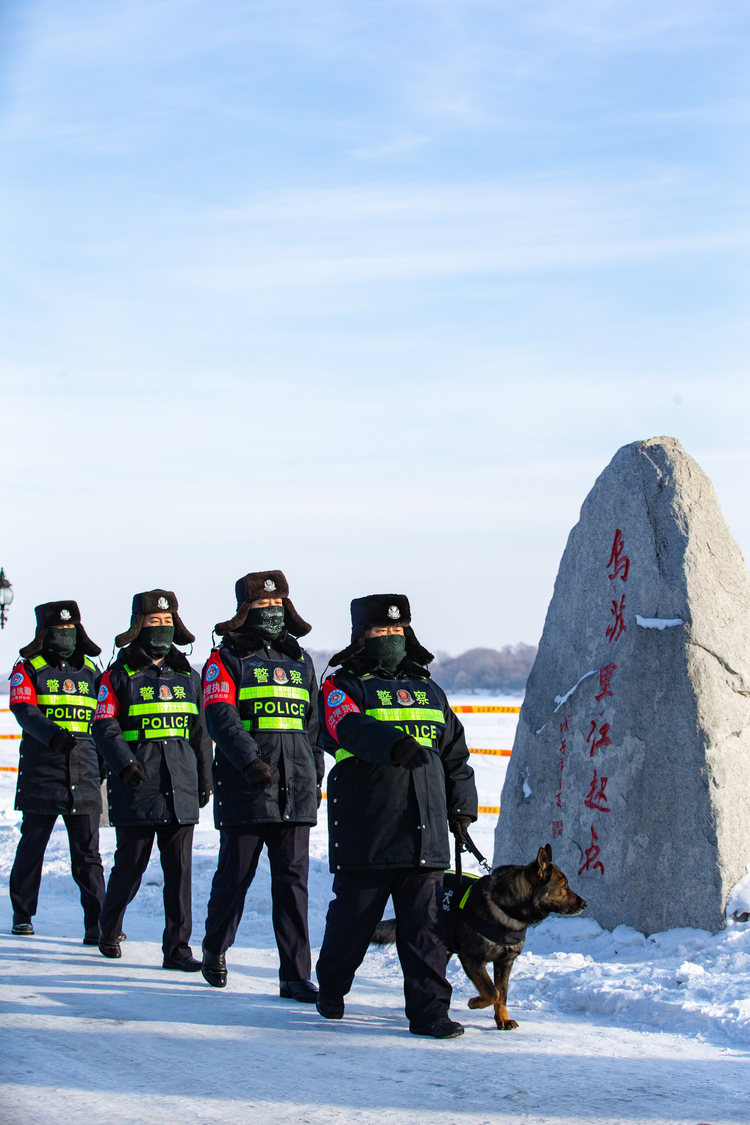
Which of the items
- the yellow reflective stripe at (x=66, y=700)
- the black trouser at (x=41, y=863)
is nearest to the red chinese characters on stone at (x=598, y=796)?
the black trouser at (x=41, y=863)

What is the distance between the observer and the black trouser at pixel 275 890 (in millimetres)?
5988

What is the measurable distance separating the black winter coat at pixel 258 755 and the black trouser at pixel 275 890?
12cm

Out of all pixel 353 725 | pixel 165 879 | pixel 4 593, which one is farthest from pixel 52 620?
pixel 4 593

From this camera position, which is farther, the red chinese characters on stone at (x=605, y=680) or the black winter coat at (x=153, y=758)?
the red chinese characters on stone at (x=605, y=680)

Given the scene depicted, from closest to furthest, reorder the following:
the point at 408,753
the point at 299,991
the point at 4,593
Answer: the point at 408,753, the point at 299,991, the point at 4,593

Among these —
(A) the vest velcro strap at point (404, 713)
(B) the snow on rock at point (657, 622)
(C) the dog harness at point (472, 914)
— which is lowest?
(C) the dog harness at point (472, 914)

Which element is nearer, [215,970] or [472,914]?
[472,914]

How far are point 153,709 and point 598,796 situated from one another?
9.22 feet

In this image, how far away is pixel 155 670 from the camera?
7066mm

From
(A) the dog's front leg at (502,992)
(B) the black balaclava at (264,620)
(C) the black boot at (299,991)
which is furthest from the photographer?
(B) the black balaclava at (264,620)

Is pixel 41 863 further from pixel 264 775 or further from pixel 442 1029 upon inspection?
pixel 442 1029

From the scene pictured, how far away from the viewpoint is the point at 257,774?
576 centimetres

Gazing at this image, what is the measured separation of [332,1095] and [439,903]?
125cm

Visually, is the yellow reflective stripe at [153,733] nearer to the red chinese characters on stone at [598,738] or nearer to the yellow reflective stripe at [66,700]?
the yellow reflective stripe at [66,700]
